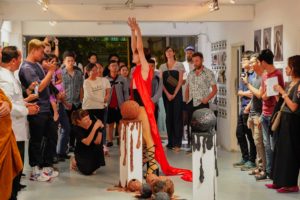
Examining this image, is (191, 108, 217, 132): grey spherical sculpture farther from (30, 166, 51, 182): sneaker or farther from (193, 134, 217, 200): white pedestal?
(30, 166, 51, 182): sneaker

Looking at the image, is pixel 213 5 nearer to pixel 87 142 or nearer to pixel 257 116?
pixel 257 116

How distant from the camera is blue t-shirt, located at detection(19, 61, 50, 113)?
5.65 metres

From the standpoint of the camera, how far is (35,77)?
18.7ft

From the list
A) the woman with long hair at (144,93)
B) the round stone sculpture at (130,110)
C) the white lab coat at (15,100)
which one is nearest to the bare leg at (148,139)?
the woman with long hair at (144,93)

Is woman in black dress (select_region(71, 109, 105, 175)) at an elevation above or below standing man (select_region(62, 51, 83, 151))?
below

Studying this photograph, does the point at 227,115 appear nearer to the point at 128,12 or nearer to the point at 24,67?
the point at 128,12

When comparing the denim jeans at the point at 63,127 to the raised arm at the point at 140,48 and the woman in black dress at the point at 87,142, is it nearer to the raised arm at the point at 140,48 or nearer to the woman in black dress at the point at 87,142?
the woman in black dress at the point at 87,142

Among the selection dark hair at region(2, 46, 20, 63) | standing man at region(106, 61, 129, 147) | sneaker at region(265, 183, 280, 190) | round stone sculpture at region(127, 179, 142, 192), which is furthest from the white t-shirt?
sneaker at region(265, 183, 280, 190)

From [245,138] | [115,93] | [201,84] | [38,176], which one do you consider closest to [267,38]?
[201,84]

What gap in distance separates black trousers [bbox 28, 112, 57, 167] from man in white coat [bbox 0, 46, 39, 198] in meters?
1.01

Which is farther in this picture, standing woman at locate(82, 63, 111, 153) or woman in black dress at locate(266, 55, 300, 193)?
standing woman at locate(82, 63, 111, 153)

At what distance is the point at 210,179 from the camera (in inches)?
170

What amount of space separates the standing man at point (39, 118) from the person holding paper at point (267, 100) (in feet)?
7.99

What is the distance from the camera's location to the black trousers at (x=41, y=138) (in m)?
5.82
